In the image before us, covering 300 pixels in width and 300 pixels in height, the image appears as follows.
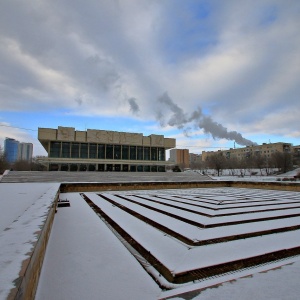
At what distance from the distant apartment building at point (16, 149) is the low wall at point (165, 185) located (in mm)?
87434

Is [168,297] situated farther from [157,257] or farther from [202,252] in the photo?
[202,252]

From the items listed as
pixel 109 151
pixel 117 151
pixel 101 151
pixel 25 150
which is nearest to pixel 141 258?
pixel 101 151

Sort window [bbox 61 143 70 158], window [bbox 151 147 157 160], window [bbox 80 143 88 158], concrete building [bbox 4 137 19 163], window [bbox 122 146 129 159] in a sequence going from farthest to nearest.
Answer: concrete building [bbox 4 137 19 163] < window [bbox 151 147 157 160] < window [bbox 122 146 129 159] < window [bbox 80 143 88 158] < window [bbox 61 143 70 158]

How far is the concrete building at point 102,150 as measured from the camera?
36406 millimetres

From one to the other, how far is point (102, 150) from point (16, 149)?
86.8m

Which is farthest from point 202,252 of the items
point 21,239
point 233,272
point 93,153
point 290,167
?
point 290,167

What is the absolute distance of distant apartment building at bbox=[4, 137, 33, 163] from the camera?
3829 inches

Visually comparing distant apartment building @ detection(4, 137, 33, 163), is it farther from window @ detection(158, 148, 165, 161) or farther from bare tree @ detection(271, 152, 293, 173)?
bare tree @ detection(271, 152, 293, 173)

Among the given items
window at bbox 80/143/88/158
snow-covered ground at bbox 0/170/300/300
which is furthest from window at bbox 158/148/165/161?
snow-covered ground at bbox 0/170/300/300

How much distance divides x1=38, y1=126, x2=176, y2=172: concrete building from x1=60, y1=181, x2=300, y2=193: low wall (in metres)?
23.6

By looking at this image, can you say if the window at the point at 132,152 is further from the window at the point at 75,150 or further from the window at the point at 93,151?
the window at the point at 75,150

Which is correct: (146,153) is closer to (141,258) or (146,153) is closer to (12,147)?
(141,258)

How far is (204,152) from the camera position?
11550cm

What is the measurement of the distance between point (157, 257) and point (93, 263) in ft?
3.00
